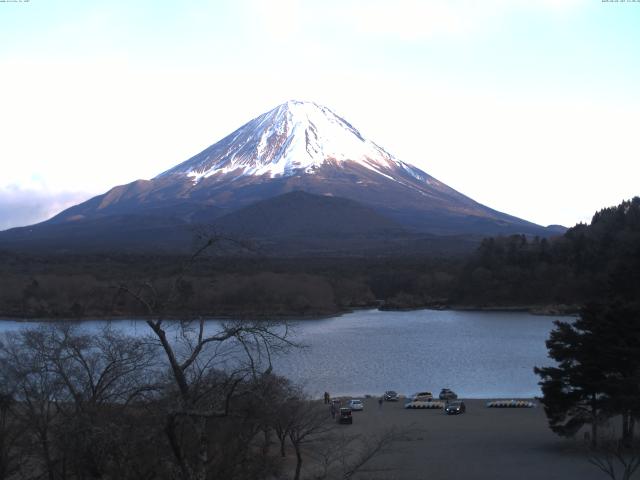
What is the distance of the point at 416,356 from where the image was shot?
26266mm

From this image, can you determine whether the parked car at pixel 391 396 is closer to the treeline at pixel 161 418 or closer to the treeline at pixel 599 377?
the treeline at pixel 599 377

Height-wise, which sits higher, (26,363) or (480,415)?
(26,363)

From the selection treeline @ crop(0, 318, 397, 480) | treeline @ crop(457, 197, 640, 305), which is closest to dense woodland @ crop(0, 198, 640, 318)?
treeline @ crop(457, 197, 640, 305)

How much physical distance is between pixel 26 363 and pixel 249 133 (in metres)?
112

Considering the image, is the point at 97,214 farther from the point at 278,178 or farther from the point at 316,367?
the point at 316,367

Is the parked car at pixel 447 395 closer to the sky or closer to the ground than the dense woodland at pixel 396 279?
closer to the ground

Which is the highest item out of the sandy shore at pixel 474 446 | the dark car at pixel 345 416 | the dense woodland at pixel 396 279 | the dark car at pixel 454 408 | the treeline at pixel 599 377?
the dense woodland at pixel 396 279

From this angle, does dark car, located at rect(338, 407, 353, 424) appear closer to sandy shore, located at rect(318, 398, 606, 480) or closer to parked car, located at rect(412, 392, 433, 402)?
sandy shore, located at rect(318, 398, 606, 480)

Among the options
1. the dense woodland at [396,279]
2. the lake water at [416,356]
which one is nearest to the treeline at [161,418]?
the lake water at [416,356]

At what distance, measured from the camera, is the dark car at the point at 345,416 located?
50.3 feet

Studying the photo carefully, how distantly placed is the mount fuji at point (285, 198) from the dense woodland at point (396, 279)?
19.7m

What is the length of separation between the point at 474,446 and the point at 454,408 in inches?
128

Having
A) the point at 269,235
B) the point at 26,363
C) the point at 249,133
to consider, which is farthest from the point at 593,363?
the point at 249,133

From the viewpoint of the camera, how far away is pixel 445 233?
308 ft
